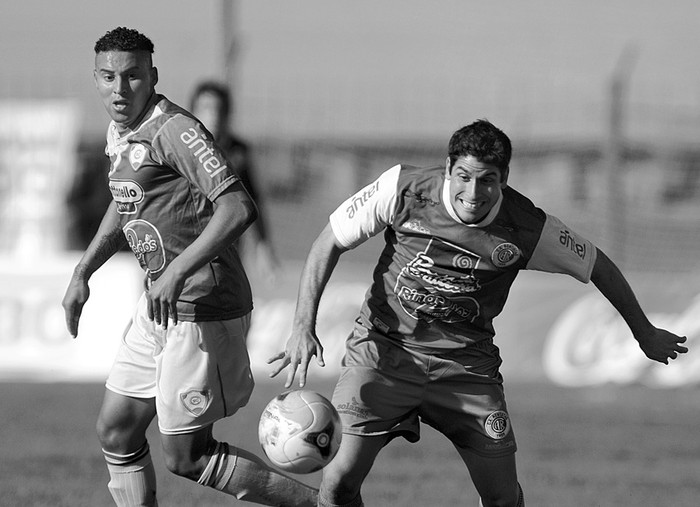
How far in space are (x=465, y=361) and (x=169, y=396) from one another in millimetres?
1223

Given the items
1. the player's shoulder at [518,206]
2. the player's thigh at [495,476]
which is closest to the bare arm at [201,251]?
the player's shoulder at [518,206]

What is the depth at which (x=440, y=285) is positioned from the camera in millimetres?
4902

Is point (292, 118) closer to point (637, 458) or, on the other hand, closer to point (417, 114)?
point (417, 114)

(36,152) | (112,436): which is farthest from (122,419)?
(36,152)

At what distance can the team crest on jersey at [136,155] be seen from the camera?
4645mm

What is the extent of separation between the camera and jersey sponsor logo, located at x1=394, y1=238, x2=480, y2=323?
4879mm

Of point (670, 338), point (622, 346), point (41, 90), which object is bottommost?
point (622, 346)

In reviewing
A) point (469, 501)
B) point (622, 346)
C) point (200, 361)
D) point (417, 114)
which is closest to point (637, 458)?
point (469, 501)

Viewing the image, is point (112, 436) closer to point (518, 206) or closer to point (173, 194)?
point (173, 194)

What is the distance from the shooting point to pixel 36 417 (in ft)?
29.7

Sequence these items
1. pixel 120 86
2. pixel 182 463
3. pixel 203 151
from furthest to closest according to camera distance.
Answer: pixel 182 463, pixel 120 86, pixel 203 151

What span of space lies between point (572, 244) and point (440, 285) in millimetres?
569

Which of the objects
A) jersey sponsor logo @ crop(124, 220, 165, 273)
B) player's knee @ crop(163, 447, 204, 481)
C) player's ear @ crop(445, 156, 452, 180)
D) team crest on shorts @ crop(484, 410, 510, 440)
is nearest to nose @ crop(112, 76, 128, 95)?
jersey sponsor logo @ crop(124, 220, 165, 273)

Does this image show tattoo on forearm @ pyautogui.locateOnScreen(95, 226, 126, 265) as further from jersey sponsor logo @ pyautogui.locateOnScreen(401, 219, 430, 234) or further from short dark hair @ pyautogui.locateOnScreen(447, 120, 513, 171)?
short dark hair @ pyautogui.locateOnScreen(447, 120, 513, 171)
